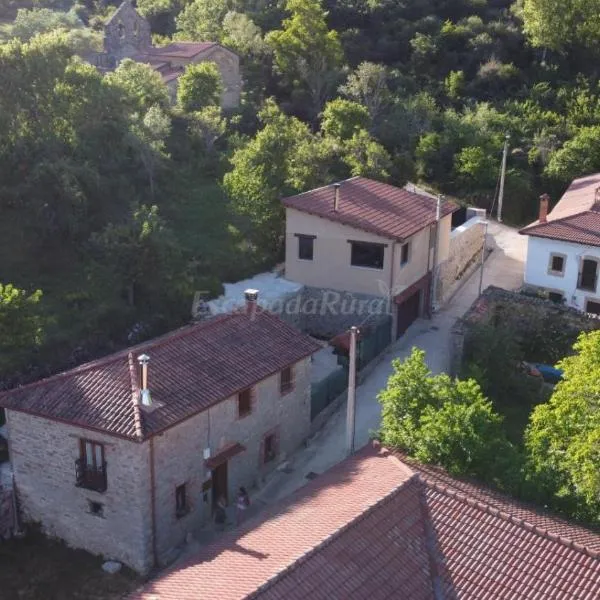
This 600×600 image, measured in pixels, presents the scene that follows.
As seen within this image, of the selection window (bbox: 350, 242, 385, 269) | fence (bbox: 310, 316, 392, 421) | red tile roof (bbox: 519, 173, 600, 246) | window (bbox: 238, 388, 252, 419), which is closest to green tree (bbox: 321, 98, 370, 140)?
red tile roof (bbox: 519, 173, 600, 246)

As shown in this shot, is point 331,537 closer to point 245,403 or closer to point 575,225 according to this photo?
point 245,403

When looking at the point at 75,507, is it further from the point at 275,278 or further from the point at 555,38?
the point at 555,38

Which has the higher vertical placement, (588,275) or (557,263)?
(557,263)

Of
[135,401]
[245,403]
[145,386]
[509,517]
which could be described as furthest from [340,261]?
[509,517]

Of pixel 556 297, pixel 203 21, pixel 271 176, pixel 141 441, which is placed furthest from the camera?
pixel 203 21

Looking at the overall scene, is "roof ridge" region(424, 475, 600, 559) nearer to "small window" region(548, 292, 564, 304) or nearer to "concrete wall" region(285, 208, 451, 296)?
"concrete wall" region(285, 208, 451, 296)

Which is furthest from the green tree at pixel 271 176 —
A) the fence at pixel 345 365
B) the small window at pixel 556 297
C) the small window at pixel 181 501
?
the small window at pixel 181 501

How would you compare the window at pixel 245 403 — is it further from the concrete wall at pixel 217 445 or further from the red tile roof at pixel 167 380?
the red tile roof at pixel 167 380

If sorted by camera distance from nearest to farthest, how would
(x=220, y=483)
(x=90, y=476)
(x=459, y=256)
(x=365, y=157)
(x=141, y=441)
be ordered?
(x=141, y=441) → (x=90, y=476) → (x=220, y=483) → (x=459, y=256) → (x=365, y=157)
